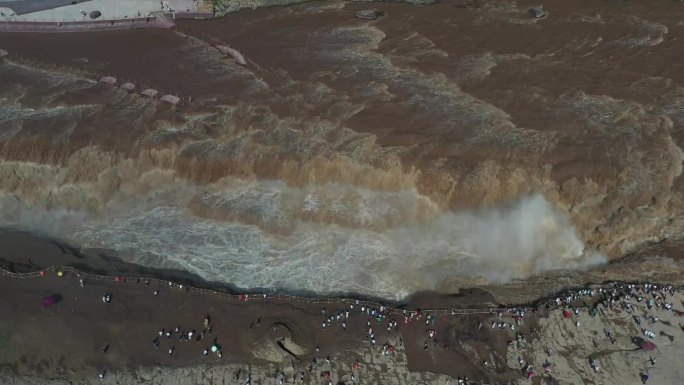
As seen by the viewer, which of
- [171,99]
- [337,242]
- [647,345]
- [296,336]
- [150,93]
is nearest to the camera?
[296,336]

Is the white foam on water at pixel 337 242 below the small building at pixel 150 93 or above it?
below

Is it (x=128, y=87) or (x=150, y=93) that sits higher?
(x=128, y=87)

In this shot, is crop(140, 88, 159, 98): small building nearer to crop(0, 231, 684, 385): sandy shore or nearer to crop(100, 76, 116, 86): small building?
crop(100, 76, 116, 86): small building

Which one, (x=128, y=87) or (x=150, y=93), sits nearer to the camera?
(x=150, y=93)

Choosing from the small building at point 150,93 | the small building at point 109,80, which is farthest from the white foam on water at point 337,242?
the small building at point 109,80

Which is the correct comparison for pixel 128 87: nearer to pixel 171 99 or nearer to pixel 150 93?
pixel 150 93

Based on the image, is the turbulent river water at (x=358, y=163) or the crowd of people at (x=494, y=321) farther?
the turbulent river water at (x=358, y=163)

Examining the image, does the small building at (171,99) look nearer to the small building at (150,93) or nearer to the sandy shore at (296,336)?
the small building at (150,93)

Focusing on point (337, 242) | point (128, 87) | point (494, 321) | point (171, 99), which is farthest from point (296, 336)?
point (128, 87)

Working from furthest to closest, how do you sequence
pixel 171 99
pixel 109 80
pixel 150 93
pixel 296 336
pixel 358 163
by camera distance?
1. pixel 109 80
2. pixel 150 93
3. pixel 171 99
4. pixel 358 163
5. pixel 296 336
